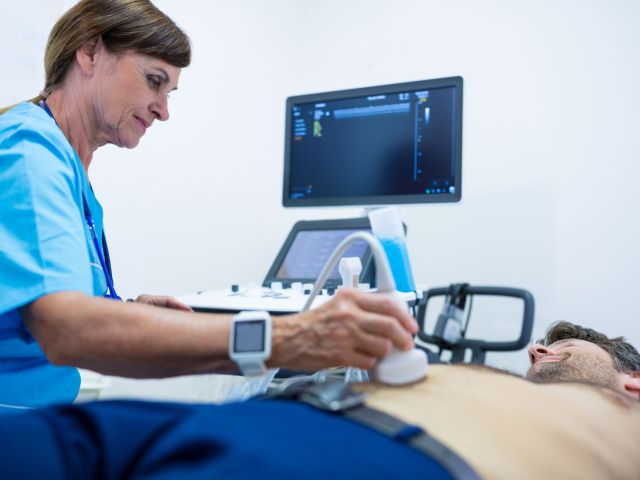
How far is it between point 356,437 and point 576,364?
2.84 feet

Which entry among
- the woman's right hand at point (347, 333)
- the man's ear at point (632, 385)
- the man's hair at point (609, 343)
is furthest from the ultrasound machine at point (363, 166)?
the woman's right hand at point (347, 333)

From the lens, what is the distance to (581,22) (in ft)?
6.43

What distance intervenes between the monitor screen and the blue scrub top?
3.42 ft

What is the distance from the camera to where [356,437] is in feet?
1.79

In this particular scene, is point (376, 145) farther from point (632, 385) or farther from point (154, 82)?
point (632, 385)

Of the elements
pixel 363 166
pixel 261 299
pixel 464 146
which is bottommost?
pixel 261 299

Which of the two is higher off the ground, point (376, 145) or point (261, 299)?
point (376, 145)

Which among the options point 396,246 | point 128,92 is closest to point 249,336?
point 128,92

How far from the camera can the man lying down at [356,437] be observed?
469 mm

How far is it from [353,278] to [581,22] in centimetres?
134

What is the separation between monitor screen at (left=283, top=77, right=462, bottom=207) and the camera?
5.69 ft

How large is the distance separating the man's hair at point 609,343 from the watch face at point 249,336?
35.9 inches

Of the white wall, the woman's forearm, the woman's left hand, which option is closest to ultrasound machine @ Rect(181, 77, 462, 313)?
the woman's left hand

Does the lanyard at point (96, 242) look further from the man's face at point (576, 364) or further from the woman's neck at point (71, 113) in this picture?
the man's face at point (576, 364)
